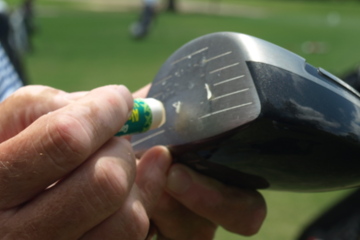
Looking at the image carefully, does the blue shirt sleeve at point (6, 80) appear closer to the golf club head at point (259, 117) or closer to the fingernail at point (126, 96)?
the golf club head at point (259, 117)

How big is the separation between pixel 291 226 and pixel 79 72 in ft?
12.3

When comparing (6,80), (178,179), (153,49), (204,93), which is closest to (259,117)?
(204,93)

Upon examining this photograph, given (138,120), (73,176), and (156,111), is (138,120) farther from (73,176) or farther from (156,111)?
(73,176)

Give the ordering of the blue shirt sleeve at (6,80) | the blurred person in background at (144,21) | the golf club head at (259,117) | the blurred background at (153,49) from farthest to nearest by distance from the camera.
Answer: the blurred person in background at (144,21)
the blurred background at (153,49)
the blue shirt sleeve at (6,80)
the golf club head at (259,117)

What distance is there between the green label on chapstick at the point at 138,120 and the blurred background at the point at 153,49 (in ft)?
4.02

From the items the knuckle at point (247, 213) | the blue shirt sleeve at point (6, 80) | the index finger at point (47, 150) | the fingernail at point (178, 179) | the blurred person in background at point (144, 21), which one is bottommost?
the blurred person in background at point (144, 21)

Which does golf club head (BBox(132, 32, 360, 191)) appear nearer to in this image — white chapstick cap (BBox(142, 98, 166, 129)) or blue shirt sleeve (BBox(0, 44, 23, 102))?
white chapstick cap (BBox(142, 98, 166, 129))

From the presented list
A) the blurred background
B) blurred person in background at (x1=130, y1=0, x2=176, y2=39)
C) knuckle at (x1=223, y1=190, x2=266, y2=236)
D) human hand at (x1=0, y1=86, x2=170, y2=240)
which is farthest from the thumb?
blurred person in background at (x1=130, y1=0, x2=176, y2=39)

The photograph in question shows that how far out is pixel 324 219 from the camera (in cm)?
163

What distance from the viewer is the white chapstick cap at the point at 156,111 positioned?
0.86 metres

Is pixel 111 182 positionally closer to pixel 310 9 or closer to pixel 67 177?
pixel 67 177

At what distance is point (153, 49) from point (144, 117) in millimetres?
7247

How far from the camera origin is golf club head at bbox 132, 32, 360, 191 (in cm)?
76

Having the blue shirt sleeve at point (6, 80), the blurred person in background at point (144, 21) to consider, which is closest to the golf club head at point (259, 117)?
the blue shirt sleeve at point (6, 80)
